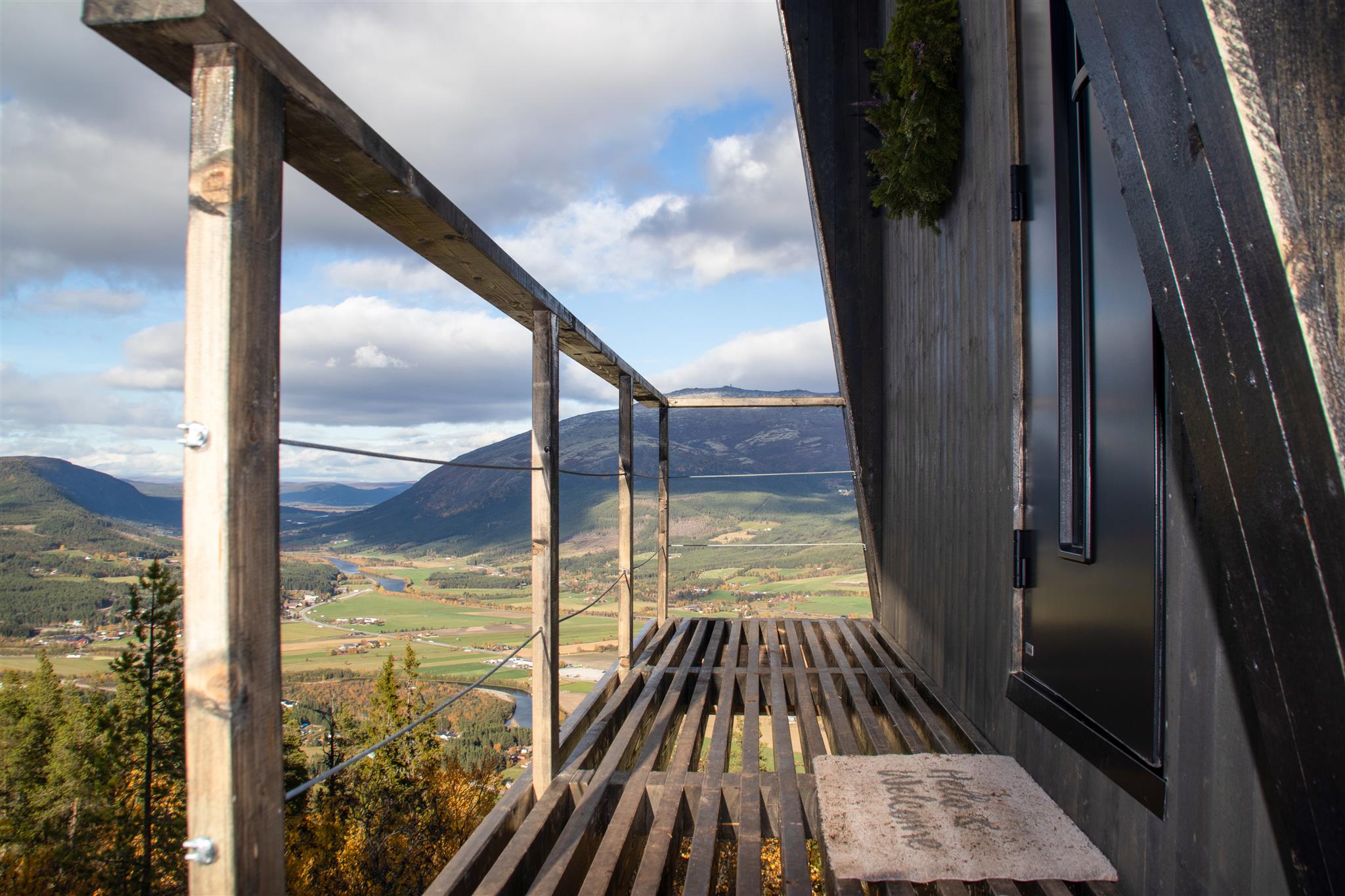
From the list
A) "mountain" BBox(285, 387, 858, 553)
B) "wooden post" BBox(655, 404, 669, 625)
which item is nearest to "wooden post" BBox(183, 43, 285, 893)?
"wooden post" BBox(655, 404, 669, 625)

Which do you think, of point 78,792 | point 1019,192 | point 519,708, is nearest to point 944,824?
point 1019,192

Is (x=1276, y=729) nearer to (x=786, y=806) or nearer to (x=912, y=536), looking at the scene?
(x=786, y=806)

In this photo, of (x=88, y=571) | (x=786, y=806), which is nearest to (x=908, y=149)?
(x=786, y=806)

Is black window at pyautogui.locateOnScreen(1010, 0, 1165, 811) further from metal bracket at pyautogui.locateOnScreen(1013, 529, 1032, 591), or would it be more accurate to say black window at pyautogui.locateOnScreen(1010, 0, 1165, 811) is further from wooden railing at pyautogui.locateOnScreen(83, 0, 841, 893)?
wooden railing at pyautogui.locateOnScreen(83, 0, 841, 893)

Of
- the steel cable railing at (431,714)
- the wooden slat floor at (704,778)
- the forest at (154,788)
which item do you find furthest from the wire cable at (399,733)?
the forest at (154,788)

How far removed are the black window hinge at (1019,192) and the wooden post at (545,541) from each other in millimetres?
1382

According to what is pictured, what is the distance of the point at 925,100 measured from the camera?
2752 mm

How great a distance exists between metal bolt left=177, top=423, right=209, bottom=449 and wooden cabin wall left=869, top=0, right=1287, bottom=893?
1.38 metres

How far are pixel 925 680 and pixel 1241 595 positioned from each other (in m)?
2.58

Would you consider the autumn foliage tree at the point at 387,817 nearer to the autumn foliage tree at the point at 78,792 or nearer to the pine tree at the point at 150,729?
the pine tree at the point at 150,729

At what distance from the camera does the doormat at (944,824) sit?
141cm

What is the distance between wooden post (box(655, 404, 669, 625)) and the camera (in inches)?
169

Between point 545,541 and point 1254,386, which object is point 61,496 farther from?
point 1254,386

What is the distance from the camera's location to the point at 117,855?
48.9 feet
